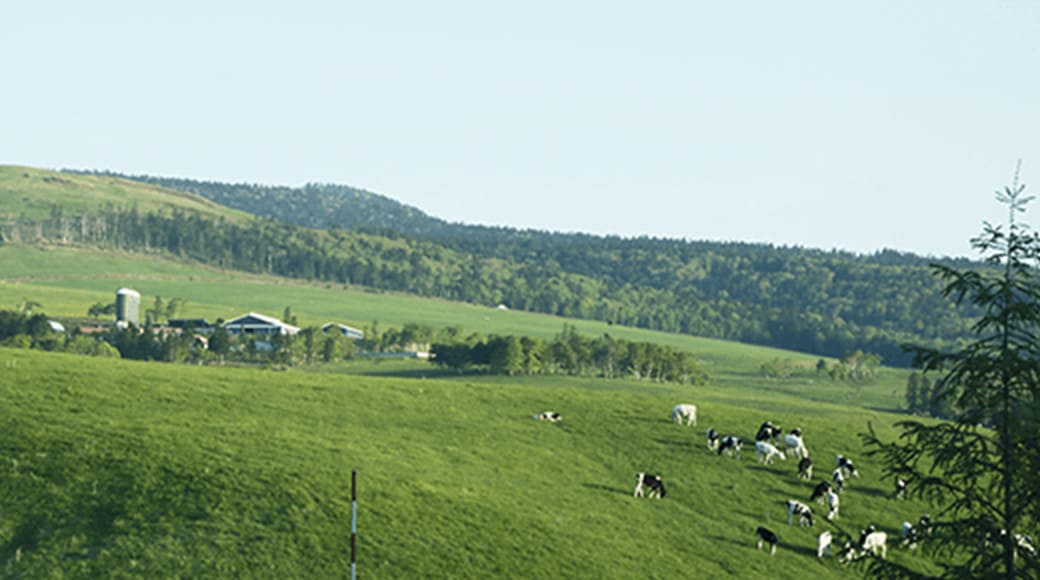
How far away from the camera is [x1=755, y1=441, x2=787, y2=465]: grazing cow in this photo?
61.4 m

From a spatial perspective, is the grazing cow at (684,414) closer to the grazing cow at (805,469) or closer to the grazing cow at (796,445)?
the grazing cow at (796,445)

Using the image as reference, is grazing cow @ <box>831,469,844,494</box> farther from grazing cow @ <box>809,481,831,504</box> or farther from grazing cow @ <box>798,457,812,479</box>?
grazing cow @ <box>809,481,831,504</box>

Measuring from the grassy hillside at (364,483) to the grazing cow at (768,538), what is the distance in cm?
52

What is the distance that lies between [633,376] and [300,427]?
414 feet

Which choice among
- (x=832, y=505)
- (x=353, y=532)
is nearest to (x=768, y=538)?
(x=832, y=505)

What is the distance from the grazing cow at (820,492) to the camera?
184ft

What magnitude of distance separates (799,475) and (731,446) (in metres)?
3.88

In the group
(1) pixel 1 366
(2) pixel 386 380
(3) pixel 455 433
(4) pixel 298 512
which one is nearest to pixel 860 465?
(3) pixel 455 433

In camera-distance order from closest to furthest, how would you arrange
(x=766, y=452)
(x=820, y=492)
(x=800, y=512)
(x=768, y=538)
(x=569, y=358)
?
(x=768, y=538) → (x=800, y=512) → (x=820, y=492) → (x=766, y=452) → (x=569, y=358)

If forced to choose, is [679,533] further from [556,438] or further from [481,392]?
[481,392]

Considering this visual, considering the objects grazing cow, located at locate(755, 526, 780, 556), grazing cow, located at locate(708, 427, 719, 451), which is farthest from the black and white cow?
grazing cow, located at locate(708, 427, 719, 451)

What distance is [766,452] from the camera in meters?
61.7

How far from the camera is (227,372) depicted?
6881cm

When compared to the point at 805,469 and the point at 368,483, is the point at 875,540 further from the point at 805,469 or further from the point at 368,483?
the point at 368,483
